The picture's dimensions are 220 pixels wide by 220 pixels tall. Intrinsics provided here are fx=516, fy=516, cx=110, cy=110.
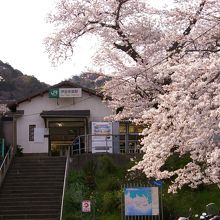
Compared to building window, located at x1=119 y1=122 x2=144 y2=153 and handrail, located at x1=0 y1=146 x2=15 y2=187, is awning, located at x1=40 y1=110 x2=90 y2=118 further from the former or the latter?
handrail, located at x1=0 y1=146 x2=15 y2=187

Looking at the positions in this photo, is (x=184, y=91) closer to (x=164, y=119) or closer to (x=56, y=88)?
(x=164, y=119)

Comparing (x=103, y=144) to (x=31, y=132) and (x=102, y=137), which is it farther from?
(x=31, y=132)

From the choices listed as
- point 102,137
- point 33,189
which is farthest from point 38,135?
point 33,189

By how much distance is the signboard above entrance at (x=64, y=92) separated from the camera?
31.8m

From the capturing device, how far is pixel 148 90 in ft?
72.6

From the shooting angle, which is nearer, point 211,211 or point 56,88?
point 211,211

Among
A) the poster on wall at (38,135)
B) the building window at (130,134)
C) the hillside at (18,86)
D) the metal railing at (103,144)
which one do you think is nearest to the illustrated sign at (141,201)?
the building window at (130,134)

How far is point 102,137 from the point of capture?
102 ft

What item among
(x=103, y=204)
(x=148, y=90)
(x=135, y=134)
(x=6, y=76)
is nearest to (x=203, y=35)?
(x=148, y=90)

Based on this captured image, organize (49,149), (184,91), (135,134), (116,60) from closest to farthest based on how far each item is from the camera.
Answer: (184,91)
(116,60)
(135,134)
(49,149)

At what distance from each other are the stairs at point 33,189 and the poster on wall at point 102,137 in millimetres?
3274

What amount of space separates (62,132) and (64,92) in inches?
179

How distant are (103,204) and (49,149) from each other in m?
12.3

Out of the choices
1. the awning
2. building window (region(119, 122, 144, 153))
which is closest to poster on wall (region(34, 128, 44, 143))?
the awning
